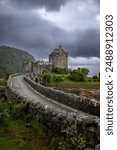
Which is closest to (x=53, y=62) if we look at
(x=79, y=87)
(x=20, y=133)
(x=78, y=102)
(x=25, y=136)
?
(x=79, y=87)

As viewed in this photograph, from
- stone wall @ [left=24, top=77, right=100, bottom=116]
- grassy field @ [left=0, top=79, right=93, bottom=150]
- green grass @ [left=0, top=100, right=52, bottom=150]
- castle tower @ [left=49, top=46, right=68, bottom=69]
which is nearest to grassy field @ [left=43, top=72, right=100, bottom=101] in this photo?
stone wall @ [left=24, top=77, right=100, bottom=116]

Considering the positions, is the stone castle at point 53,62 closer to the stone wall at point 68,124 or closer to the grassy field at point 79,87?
the grassy field at point 79,87

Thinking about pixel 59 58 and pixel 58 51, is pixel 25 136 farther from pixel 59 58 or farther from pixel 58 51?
pixel 58 51

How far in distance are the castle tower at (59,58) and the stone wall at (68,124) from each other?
14401cm

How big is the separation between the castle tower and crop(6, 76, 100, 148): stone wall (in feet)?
472

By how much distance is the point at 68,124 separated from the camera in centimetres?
1227

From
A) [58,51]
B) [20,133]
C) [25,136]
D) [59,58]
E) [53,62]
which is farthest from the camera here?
[58,51]

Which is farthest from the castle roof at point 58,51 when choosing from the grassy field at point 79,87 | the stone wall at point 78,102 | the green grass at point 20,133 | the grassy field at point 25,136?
the green grass at point 20,133

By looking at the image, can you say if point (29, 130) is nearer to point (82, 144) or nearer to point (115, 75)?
point (82, 144)

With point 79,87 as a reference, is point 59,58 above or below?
above

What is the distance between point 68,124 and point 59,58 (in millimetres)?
150755

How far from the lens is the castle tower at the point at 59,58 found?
162m

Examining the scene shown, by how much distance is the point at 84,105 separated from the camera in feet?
74.3

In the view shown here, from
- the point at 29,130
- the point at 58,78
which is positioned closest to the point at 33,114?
the point at 29,130
